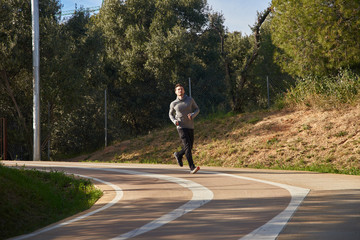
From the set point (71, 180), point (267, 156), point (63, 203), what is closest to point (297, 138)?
point (267, 156)

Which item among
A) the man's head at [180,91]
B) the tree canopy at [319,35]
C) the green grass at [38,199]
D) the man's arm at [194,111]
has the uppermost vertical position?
the tree canopy at [319,35]

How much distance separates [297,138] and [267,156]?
131 cm

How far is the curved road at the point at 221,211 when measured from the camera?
16.7 feet

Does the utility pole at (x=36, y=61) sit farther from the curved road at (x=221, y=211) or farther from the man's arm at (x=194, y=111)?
the curved road at (x=221, y=211)

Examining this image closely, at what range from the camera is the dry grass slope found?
1412 centimetres

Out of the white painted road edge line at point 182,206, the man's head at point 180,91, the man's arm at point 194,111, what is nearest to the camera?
the white painted road edge line at point 182,206

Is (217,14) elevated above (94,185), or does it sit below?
above

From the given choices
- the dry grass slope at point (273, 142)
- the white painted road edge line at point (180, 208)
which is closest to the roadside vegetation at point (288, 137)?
the dry grass slope at point (273, 142)

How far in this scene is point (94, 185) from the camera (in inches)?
381

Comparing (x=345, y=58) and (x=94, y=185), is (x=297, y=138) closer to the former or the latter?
(x=345, y=58)

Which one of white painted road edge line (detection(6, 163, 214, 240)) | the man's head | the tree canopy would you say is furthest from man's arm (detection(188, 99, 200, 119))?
the tree canopy

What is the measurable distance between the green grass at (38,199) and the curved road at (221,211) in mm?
429

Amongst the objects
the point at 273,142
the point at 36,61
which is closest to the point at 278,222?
the point at 273,142

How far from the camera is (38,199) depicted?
25.8ft
